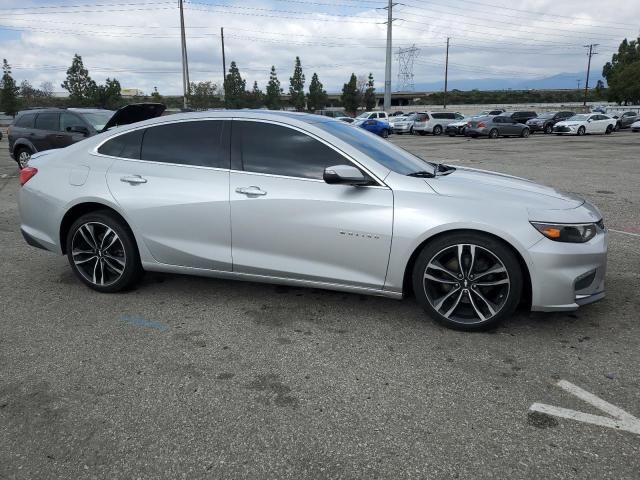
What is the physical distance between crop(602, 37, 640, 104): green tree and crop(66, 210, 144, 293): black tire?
7442 centimetres

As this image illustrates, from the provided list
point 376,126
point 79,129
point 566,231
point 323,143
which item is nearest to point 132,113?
point 323,143

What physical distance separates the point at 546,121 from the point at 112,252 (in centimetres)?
3793

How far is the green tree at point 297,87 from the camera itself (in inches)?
2992

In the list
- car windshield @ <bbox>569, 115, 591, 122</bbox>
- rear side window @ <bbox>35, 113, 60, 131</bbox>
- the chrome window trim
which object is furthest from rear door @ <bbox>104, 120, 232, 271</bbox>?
car windshield @ <bbox>569, 115, 591, 122</bbox>

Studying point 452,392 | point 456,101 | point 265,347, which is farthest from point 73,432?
point 456,101

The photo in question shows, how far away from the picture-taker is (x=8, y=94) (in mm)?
51594

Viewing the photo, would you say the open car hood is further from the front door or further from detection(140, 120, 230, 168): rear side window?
the front door

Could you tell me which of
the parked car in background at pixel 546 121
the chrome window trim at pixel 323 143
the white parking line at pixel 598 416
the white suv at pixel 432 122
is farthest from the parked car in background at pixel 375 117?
the white parking line at pixel 598 416

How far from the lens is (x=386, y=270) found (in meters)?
3.81

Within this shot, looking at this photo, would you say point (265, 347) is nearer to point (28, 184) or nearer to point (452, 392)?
point (452, 392)

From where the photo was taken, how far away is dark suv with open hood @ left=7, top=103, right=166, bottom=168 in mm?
12289

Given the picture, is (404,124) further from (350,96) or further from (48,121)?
(350,96)

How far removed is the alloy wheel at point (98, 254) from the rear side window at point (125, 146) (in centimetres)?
63

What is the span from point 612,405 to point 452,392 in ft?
2.76
